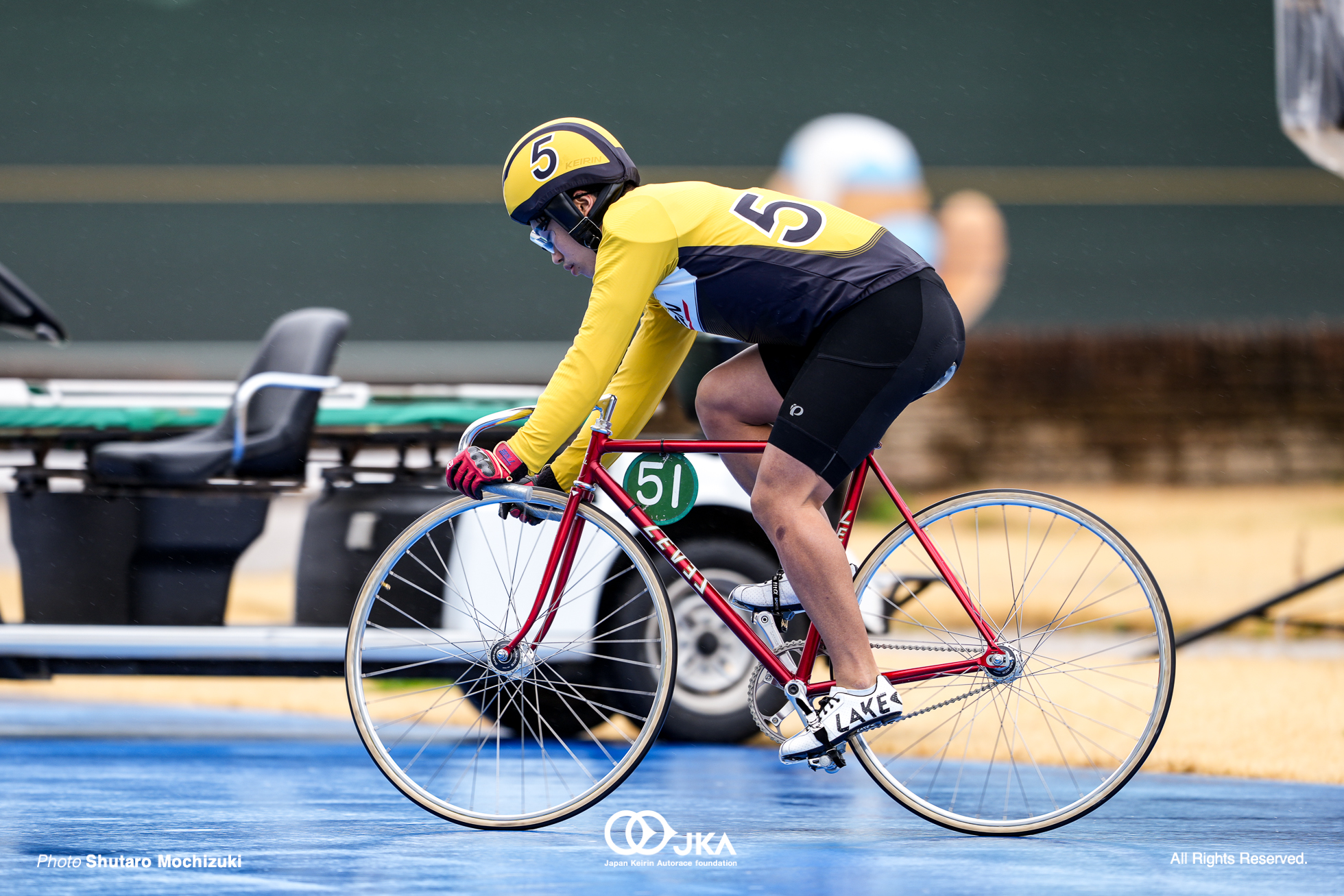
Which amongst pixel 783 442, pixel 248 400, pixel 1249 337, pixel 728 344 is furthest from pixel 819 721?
pixel 1249 337

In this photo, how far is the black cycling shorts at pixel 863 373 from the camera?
3.26 m

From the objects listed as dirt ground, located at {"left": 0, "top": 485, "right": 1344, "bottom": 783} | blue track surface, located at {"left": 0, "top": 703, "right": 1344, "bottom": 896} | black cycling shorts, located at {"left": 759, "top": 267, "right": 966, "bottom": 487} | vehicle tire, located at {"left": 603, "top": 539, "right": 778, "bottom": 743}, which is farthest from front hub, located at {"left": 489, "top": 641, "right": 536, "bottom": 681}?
vehicle tire, located at {"left": 603, "top": 539, "right": 778, "bottom": 743}

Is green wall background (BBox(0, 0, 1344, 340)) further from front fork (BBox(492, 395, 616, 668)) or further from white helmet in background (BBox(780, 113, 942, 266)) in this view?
front fork (BBox(492, 395, 616, 668))

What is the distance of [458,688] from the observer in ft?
17.2

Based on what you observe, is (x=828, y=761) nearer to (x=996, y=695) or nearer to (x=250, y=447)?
(x=996, y=695)

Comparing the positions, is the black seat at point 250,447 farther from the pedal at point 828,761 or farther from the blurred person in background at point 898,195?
the blurred person in background at point 898,195

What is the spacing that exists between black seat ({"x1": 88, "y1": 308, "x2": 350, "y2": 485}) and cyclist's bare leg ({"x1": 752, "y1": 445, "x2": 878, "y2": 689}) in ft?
7.46

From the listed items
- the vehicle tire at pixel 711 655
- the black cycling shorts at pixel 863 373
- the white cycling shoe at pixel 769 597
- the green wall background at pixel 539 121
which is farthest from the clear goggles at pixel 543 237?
the green wall background at pixel 539 121

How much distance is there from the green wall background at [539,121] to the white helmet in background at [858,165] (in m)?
0.23

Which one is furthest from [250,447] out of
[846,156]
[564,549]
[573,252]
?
[846,156]

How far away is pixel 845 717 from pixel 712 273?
104 centimetres

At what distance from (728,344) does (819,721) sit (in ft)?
6.63

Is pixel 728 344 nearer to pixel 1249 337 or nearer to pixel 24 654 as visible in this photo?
pixel 24 654

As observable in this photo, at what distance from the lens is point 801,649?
3.47 meters
